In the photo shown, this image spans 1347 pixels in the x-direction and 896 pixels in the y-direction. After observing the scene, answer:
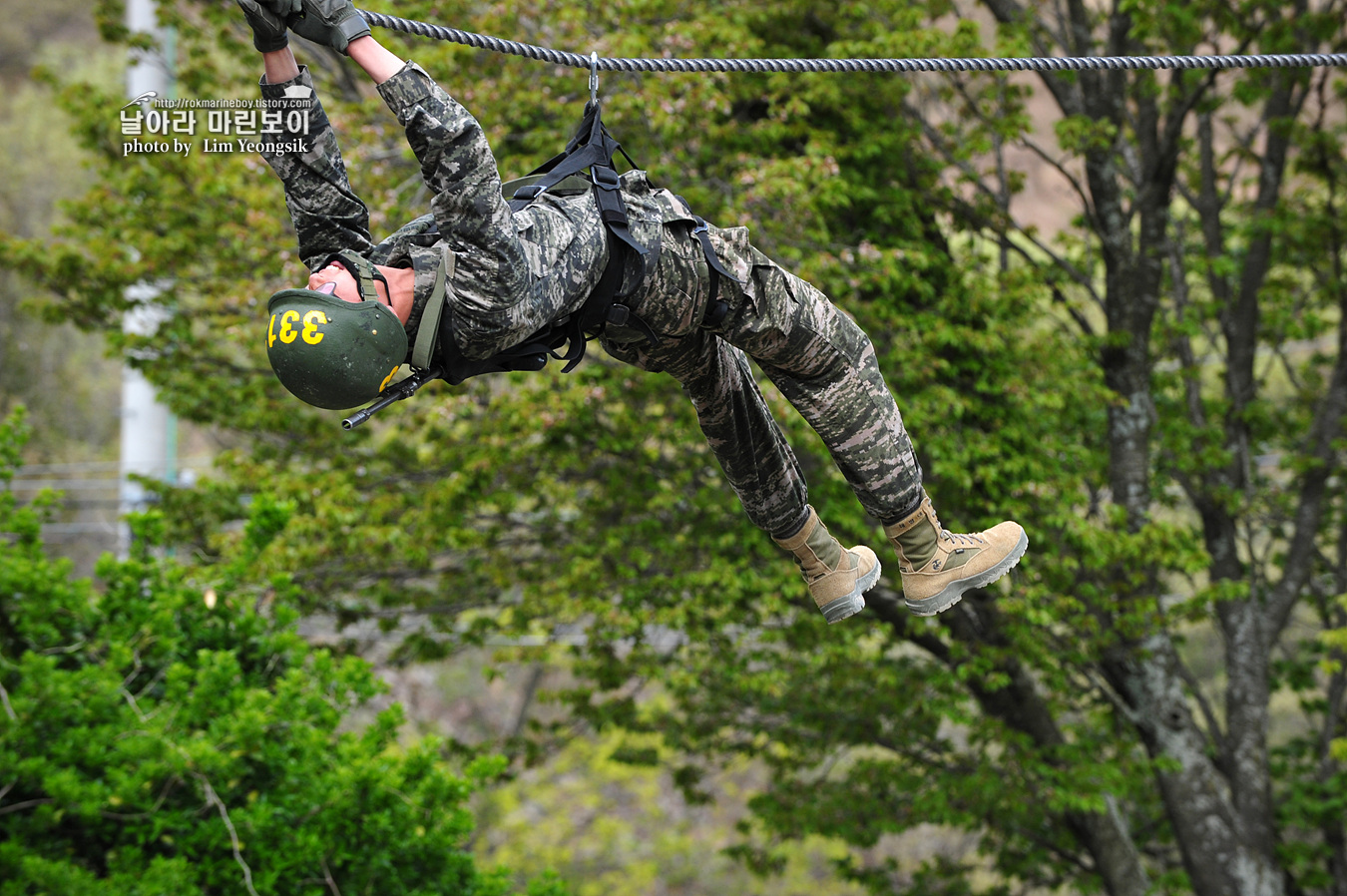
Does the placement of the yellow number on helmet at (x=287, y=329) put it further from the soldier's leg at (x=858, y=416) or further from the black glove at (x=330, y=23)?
the soldier's leg at (x=858, y=416)

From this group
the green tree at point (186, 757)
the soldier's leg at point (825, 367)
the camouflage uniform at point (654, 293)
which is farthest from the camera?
the green tree at point (186, 757)

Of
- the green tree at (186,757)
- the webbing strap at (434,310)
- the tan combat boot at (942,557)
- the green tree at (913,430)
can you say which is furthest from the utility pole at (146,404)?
the tan combat boot at (942,557)

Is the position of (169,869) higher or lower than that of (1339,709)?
higher

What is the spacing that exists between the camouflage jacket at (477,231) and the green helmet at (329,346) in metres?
0.16

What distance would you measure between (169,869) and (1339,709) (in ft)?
27.0

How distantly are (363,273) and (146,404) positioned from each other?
7658mm

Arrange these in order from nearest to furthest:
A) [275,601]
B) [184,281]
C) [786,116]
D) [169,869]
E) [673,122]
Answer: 1. [169,869]
2. [275,601]
3. [673,122]
4. [786,116]
5. [184,281]

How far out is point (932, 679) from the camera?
728 centimetres

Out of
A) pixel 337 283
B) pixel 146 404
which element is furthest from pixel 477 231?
pixel 146 404

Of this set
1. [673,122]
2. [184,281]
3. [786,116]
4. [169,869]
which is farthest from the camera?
[184,281]

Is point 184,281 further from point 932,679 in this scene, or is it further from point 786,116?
point 932,679

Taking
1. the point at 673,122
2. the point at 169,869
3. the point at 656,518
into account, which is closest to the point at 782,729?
the point at 656,518

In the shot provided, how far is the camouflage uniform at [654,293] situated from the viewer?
96.1 inches

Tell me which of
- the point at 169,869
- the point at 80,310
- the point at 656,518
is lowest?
the point at 169,869
